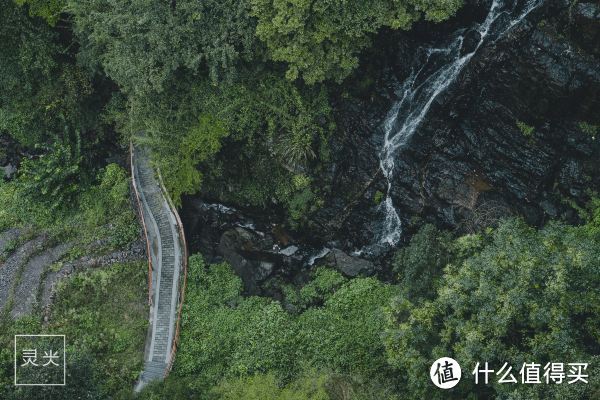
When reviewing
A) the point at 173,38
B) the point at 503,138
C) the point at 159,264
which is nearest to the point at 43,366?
the point at 159,264

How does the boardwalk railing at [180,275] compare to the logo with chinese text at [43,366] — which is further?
the boardwalk railing at [180,275]

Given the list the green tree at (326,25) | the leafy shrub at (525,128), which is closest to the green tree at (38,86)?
the green tree at (326,25)

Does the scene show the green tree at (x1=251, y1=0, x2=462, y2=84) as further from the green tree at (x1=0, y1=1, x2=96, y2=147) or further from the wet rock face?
the green tree at (x1=0, y1=1, x2=96, y2=147)

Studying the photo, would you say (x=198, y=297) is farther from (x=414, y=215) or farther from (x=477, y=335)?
(x=477, y=335)

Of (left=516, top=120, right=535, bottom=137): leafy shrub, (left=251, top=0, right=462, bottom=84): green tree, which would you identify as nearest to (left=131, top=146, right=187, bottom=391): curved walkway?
(left=251, top=0, right=462, bottom=84): green tree

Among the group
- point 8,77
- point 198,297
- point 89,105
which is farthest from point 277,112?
point 8,77

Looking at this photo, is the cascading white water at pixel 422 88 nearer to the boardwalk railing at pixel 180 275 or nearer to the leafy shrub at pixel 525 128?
the leafy shrub at pixel 525 128

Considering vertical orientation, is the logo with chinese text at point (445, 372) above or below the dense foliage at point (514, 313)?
below
